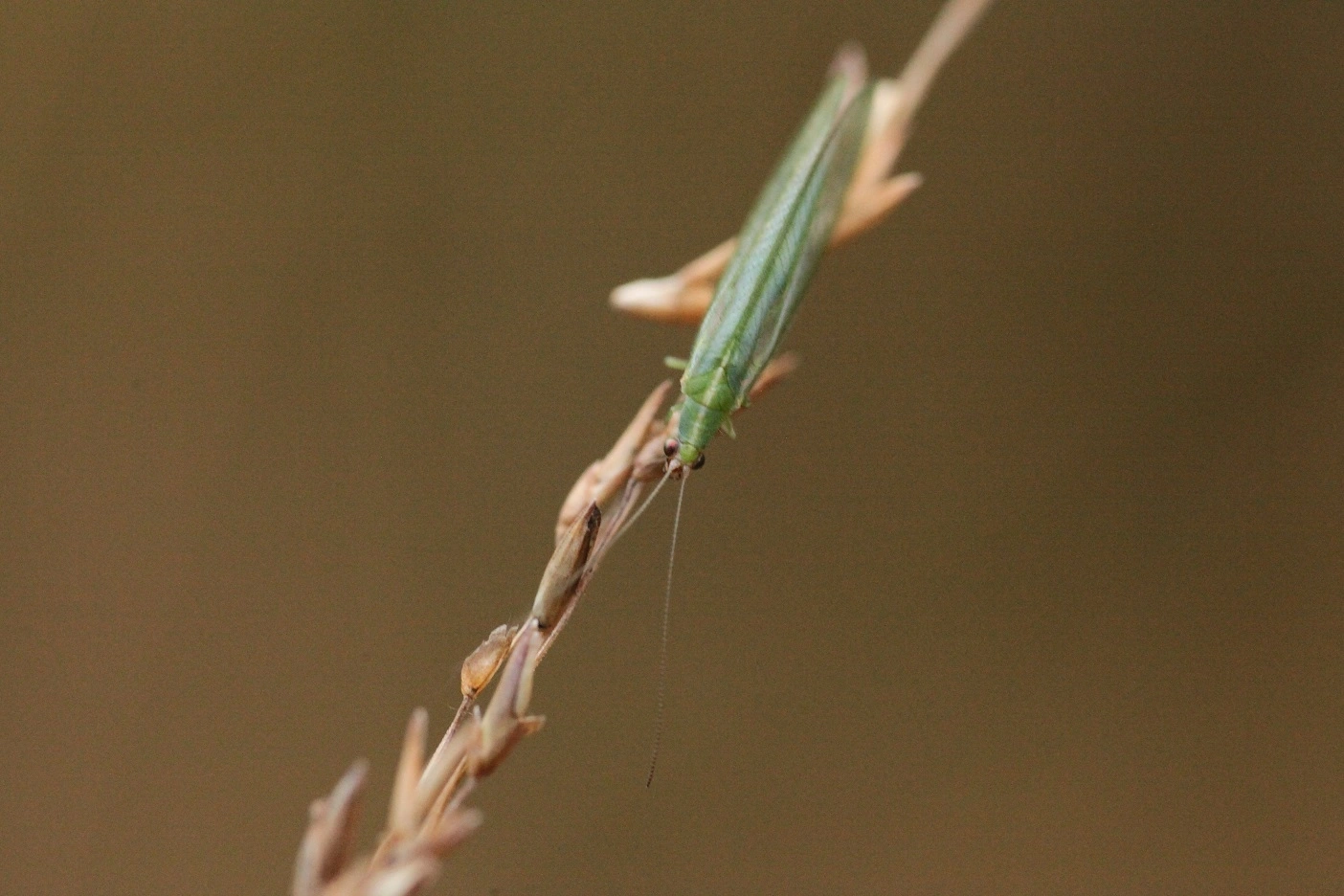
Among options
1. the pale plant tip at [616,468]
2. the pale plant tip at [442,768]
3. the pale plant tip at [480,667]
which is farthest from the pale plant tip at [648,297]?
the pale plant tip at [442,768]

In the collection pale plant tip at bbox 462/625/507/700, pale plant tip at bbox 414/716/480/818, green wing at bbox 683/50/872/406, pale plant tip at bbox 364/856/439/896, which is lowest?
pale plant tip at bbox 364/856/439/896

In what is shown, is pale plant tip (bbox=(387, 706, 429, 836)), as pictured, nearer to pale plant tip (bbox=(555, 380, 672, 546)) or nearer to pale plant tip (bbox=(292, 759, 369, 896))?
pale plant tip (bbox=(292, 759, 369, 896))

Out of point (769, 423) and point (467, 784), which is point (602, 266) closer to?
point (769, 423)

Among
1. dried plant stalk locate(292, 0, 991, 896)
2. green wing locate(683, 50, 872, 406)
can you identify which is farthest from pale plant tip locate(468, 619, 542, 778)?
green wing locate(683, 50, 872, 406)

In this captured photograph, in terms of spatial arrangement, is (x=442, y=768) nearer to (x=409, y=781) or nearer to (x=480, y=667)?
(x=409, y=781)

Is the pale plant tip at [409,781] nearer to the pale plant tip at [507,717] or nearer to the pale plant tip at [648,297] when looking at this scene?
the pale plant tip at [507,717]

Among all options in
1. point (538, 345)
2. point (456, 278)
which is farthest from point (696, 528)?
point (456, 278)

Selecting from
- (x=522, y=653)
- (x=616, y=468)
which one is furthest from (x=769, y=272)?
(x=522, y=653)
